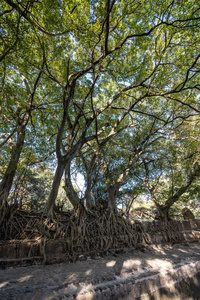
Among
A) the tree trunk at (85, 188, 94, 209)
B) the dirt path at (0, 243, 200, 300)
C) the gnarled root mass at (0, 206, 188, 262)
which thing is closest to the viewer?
the dirt path at (0, 243, 200, 300)

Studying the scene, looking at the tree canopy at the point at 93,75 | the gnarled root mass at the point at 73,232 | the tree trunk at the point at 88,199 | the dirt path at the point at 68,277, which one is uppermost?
the tree canopy at the point at 93,75

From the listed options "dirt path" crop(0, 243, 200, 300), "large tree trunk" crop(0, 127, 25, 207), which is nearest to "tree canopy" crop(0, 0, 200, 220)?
"large tree trunk" crop(0, 127, 25, 207)

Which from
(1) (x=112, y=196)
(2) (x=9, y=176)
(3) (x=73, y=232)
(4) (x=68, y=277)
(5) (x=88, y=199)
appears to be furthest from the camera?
(5) (x=88, y=199)

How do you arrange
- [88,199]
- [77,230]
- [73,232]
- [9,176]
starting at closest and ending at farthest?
[73,232]
[77,230]
[9,176]
[88,199]

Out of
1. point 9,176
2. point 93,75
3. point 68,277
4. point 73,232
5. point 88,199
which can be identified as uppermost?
point 93,75

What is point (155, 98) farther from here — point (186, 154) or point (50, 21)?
point (50, 21)

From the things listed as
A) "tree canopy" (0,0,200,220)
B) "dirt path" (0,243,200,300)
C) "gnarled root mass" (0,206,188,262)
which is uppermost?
"tree canopy" (0,0,200,220)

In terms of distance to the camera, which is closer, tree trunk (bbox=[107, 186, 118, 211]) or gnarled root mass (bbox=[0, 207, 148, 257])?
gnarled root mass (bbox=[0, 207, 148, 257])

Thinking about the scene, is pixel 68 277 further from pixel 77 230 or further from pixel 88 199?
pixel 88 199

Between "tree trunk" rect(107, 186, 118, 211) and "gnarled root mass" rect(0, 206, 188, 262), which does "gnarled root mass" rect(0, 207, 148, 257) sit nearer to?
"gnarled root mass" rect(0, 206, 188, 262)

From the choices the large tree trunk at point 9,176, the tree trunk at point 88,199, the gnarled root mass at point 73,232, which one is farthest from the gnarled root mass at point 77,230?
the tree trunk at point 88,199

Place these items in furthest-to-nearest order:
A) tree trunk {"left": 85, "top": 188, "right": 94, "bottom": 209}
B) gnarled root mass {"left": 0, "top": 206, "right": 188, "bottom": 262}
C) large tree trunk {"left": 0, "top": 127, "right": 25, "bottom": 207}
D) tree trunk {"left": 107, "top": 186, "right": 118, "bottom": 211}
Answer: tree trunk {"left": 85, "top": 188, "right": 94, "bottom": 209}, tree trunk {"left": 107, "top": 186, "right": 118, "bottom": 211}, large tree trunk {"left": 0, "top": 127, "right": 25, "bottom": 207}, gnarled root mass {"left": 0, "top": 206, "right": 188, "bottom": 262}

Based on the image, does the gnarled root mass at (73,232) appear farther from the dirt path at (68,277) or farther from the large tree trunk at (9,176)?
the large tree trunk at (9,176)

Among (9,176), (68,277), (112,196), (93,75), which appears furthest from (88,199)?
(93,75)
